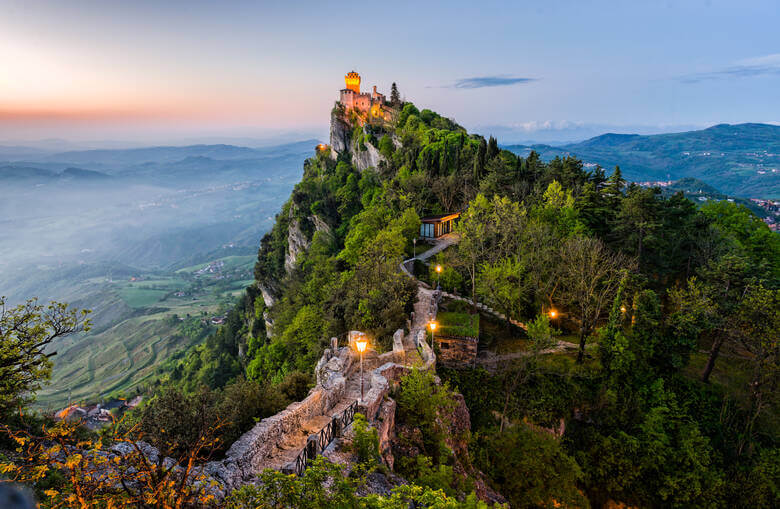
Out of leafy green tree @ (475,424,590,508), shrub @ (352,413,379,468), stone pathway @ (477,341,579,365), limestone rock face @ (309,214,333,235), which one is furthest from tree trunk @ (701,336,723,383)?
limestone rock face @ (309,214,333,235)

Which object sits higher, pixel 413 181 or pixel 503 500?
pixel 413 181

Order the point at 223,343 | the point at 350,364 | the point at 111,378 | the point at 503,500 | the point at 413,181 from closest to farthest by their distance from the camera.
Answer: the point at 503,500 < the point at 350,364 < the point at 413,181 < the point at 223,343 < the point at 111,378

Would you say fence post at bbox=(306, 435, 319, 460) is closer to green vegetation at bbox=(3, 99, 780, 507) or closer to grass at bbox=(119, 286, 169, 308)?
green vegetation at bbox=(3, 99, 780, 507)

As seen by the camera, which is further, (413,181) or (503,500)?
(413,181)

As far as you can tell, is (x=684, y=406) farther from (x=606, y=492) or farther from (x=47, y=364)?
(x=47, y=364)

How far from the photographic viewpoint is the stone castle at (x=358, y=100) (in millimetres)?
77562

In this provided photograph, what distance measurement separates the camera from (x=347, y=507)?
6883mm

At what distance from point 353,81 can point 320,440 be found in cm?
8154

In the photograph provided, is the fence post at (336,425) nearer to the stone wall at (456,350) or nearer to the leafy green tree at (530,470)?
the leafy green tree at (530,470)

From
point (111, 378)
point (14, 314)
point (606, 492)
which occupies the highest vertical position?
point (14, 314)

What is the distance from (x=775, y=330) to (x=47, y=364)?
110ft

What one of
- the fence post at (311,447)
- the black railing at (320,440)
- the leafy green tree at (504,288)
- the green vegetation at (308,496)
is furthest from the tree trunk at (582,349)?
the green vegetation at (308,496)

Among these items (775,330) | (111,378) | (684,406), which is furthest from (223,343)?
(775,330)

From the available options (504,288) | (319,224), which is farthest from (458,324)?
(319,224)
